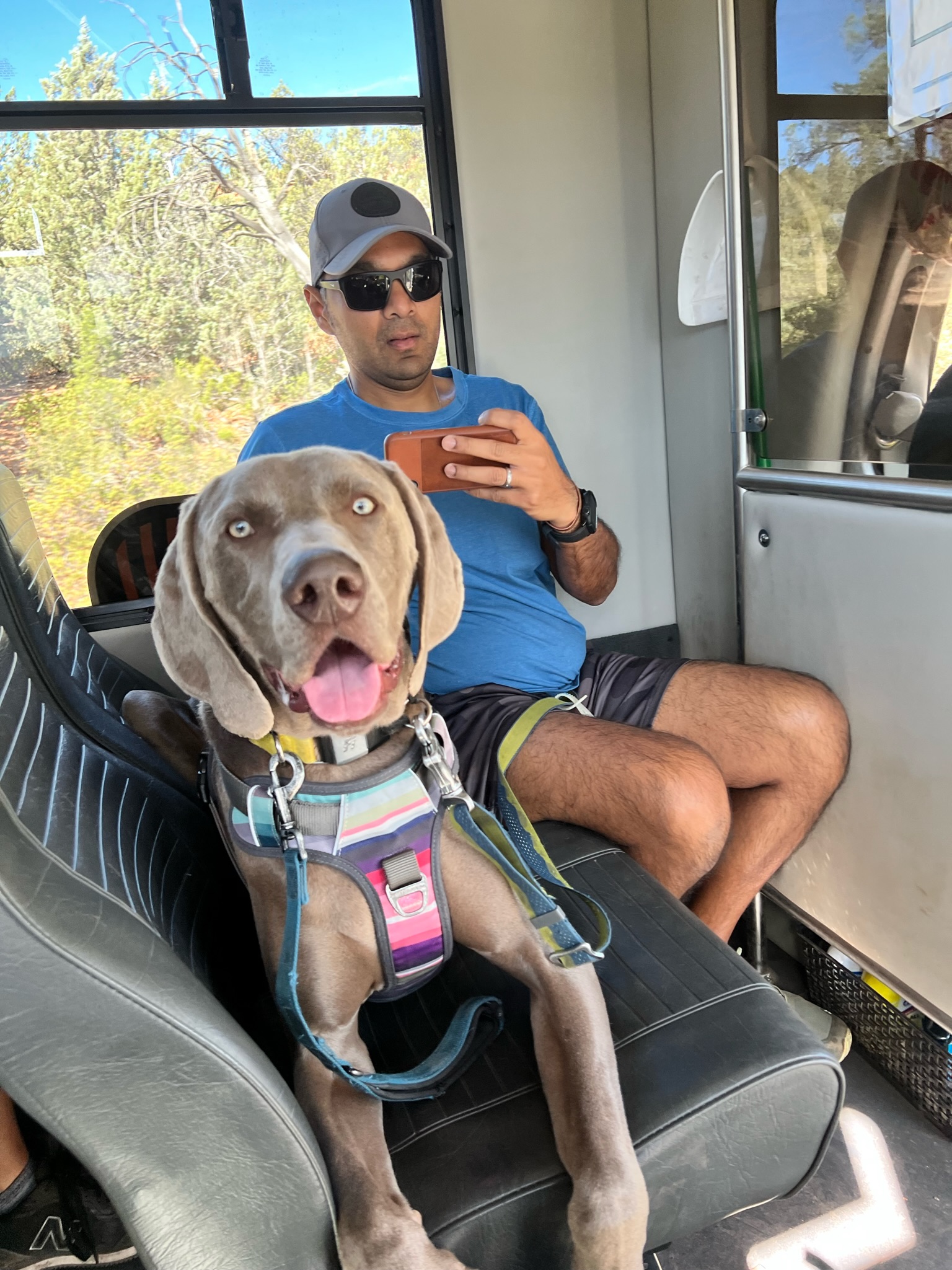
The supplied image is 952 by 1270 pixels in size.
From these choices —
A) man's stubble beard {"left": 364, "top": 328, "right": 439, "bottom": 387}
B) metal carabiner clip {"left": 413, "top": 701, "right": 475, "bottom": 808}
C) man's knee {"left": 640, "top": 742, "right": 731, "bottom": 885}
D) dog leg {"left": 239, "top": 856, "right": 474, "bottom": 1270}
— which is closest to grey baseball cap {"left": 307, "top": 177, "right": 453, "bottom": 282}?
man's stubble beard {"left": 364, "top": 328, "right": 439, "bottom": 387}

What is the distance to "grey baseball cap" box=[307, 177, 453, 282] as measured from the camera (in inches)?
78.8

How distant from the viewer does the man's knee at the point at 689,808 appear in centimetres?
172

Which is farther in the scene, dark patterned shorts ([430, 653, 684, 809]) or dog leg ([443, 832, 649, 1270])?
dark patterned shorts ([430, 653, 684, 809])

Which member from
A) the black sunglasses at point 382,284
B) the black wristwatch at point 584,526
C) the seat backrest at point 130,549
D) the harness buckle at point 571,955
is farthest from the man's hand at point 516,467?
→ the seat backrest at point 130,549

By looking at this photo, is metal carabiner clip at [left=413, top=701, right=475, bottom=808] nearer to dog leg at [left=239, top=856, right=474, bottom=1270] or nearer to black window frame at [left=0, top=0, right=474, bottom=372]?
dog leg at [left=239, top=856, right=474, bottom=1270]

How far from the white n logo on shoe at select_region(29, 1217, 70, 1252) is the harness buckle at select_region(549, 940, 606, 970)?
2.81ft


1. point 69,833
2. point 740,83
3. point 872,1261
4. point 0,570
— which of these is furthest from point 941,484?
point 0,570

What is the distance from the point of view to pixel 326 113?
2.45 m

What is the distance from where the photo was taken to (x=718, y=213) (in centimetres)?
230

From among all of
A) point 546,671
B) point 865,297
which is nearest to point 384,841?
point 546,671

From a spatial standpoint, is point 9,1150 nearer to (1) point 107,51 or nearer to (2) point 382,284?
(2) point 382,284

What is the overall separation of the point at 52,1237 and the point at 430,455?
144cm

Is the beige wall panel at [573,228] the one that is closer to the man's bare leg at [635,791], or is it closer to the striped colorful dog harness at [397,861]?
the man's bare leg at [635,791]

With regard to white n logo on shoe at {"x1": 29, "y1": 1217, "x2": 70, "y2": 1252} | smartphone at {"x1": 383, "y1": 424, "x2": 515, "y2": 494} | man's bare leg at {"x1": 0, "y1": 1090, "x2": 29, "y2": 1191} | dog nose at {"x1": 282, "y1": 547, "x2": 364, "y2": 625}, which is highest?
smartphone at {"x1": 383, "y1": 424, "x2": 515, "y2": 494}
